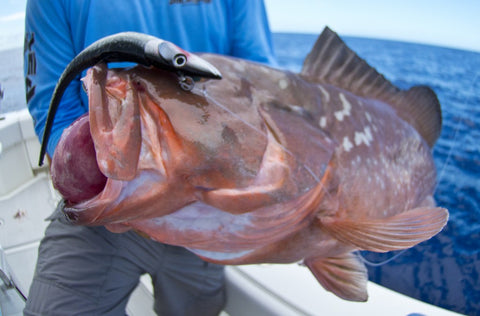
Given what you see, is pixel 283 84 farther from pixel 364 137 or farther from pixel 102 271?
pixel 102 271

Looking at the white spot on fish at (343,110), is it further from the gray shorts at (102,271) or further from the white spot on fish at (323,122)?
the gray shorts at (102,271)

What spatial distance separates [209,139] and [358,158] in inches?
27.0

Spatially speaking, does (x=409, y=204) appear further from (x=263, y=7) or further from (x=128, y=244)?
(x=128, y=244)

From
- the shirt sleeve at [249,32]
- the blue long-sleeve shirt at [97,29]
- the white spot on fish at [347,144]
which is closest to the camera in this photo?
the white spot on fish at [347,144]

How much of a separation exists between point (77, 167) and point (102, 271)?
1.01 meters

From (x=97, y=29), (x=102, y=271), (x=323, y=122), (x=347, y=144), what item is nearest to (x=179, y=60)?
(x=323, y=122)

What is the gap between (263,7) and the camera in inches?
71.4

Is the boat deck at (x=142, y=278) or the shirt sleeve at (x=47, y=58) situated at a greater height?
the shirt sleeve at (x=47, y=58)

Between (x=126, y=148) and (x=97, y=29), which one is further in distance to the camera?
(x=97, y=29)

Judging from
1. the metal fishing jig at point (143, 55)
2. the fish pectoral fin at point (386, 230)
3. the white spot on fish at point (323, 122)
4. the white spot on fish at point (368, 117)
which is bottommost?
the fish pectoral fin at point (386, 230)

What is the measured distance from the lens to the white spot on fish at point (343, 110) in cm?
120

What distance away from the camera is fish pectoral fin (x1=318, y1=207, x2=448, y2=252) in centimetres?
105

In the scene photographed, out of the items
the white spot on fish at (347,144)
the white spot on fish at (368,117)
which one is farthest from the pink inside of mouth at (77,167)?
the white spot on fish at (368,117)

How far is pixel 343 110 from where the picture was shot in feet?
4.09
